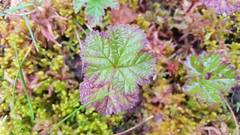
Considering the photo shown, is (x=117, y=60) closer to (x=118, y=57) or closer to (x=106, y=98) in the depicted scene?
(x=118, y=57)

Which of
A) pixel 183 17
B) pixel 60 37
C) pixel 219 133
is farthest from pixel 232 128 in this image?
pixel 60 37

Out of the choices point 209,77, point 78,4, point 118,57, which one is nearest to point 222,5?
point 209,77

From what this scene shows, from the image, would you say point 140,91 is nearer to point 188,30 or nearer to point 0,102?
point 188,30

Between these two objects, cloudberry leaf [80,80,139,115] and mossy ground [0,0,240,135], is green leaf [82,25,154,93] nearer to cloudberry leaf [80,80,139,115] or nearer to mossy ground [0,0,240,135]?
cloudberry leaf [80,80,139,115]

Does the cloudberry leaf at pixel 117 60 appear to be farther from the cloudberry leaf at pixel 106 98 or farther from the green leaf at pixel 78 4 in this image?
the green leaf at pixel 78 4

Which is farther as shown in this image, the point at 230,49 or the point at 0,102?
the point at 230,49

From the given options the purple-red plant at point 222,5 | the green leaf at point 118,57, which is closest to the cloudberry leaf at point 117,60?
the green leaf at point 118,57
